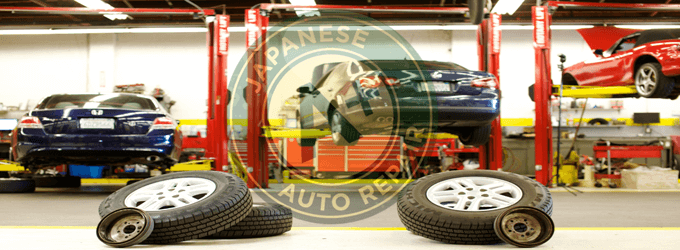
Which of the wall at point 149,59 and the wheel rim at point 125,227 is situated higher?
the wall at point 149,59

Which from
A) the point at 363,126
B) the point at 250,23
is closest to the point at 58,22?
the point at 250,23

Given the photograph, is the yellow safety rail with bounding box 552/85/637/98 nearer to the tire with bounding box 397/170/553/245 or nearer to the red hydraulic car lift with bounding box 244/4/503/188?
the red hydraulic car lift with bounding box 244/4/503/188

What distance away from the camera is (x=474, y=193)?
2236 mm

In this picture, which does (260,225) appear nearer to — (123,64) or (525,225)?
(525,225)

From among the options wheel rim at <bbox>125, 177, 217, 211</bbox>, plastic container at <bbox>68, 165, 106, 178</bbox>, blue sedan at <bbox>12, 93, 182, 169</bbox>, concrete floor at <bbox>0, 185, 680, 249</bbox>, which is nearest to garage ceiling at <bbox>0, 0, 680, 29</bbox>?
plastic container at <bbox>68, 165, 106, 178</bbox>

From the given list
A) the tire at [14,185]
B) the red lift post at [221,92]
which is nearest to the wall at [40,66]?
the tire at [14,185]

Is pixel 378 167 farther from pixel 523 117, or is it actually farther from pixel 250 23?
pixel 523 117

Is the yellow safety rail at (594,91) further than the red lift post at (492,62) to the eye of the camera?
No

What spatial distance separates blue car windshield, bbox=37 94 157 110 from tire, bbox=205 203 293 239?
3.33 m

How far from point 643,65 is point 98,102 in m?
6.31

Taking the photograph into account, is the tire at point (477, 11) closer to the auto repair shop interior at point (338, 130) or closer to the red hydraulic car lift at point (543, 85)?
the auto repair shop interior at point (338, 130)

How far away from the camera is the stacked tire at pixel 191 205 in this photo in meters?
1.90

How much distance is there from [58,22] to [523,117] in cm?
1273

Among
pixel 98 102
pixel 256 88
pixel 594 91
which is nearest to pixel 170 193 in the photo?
pixel 98 102
